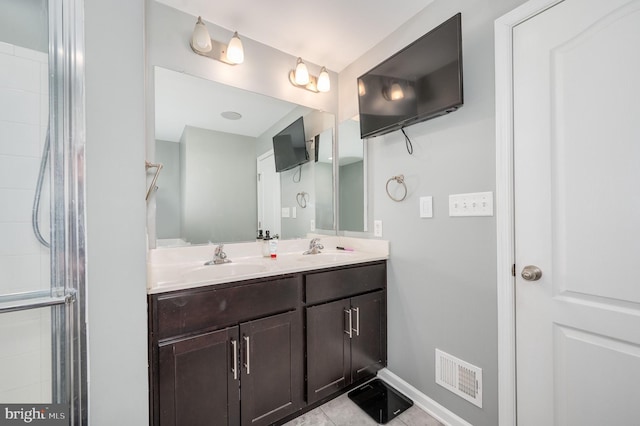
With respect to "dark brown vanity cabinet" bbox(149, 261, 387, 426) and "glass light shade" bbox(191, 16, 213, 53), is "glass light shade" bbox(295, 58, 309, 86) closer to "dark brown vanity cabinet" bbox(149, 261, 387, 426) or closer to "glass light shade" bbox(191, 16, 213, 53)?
"glass light shade" bbox(191, 16, 213, 53)

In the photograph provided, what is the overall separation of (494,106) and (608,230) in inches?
28.6

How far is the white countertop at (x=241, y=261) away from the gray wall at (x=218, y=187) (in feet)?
0.35

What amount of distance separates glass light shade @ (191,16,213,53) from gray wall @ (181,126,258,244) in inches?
20.3

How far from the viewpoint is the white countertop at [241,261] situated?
1183 millimetres

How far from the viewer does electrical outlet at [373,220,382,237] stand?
6.46ft

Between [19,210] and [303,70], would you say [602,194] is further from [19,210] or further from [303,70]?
[19,210]

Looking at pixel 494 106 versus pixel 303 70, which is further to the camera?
pixel 303 70

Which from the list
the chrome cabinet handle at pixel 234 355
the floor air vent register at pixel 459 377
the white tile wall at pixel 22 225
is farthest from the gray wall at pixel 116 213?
the floor air vent register at pixel 459 377

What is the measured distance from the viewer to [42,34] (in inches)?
33.5

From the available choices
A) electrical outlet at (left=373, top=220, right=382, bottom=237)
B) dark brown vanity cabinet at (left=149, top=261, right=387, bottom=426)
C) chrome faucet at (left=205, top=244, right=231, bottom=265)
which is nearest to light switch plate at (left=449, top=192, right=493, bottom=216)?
electrical outlet at (left=373, top=220, right=382, bottom=237)

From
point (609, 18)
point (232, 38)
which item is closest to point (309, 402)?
point (609, 18)

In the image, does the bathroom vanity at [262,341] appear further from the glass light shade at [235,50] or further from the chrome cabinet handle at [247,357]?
the glass light shade at [235,50]

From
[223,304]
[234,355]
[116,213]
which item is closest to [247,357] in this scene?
[234,355]

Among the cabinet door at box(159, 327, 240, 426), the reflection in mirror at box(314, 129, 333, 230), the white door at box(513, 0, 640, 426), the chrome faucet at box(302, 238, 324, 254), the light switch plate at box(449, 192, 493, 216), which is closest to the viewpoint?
the white door at box(513, 0, 640, 426)
